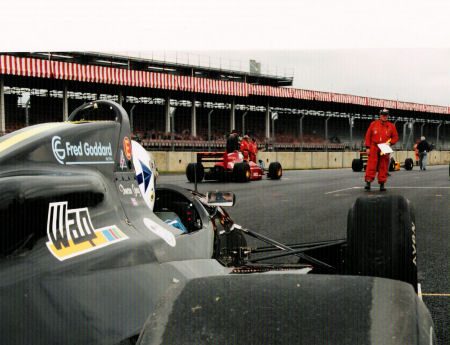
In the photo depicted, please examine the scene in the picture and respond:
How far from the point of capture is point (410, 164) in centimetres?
2325

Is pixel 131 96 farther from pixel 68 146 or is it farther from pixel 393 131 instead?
pixel 68 146

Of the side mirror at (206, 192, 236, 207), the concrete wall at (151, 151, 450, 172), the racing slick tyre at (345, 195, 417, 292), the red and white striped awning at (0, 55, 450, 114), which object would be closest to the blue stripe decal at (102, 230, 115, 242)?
the side mirror at (206, 192, 236, 207)

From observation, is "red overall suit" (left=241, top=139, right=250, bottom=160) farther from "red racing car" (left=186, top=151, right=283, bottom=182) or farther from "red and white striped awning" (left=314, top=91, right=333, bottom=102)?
"red and white striped awning" (left=314, top=91, right=333, bottom=102)

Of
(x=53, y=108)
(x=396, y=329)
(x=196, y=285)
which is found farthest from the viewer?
(x=53, y=108)

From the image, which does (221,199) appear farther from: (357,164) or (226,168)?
(357,164)

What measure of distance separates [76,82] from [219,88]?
10563 millimetres

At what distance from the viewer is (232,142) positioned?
1472cm

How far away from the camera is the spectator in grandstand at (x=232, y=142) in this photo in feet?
47.8

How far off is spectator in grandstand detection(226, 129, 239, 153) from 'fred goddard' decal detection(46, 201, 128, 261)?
42.1 ft

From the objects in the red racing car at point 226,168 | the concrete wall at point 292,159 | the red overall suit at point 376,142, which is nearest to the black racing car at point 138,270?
the red overall suit at point 376,142

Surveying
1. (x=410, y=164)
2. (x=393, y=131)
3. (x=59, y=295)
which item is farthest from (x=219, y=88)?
(x=59, y=295)

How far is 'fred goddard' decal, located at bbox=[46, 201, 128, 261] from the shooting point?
4.87 ft

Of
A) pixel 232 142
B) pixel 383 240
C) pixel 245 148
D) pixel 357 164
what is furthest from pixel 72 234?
pixel 357 164

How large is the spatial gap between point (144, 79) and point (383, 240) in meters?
32.0
